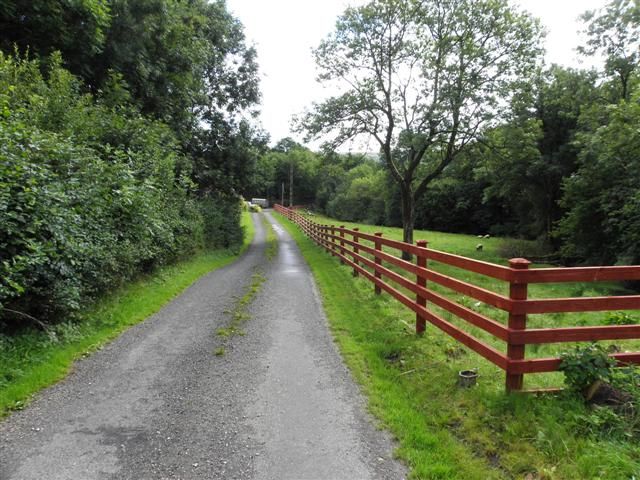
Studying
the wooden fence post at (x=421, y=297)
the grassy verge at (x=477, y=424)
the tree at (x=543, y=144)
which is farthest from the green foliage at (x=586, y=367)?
the tree at (x=543, y=144)

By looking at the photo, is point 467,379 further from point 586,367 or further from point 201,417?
point 201,417

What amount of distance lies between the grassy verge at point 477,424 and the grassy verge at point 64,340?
322 cm

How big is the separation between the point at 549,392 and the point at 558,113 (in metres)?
20.3

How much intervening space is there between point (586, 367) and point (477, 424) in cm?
97

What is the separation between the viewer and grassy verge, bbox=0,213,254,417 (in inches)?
158

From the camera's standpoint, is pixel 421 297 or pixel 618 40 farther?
pixel 618 40

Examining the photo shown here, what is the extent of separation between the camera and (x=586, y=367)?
330 cm

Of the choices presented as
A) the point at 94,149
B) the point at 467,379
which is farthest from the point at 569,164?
the point at 94,149

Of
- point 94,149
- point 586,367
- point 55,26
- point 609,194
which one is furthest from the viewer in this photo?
point 609,194

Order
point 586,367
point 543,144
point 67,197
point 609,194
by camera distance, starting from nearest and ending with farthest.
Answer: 1. point 586,367
2. point 67,197
3. point 609,194
4. point 543,144

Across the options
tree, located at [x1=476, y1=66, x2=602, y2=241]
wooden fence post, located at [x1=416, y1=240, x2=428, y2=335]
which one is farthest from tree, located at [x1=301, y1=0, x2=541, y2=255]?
wooden fence post, located at [x1=416, y1=240, x2=428, y2=335]

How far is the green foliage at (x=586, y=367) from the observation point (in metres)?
3.26

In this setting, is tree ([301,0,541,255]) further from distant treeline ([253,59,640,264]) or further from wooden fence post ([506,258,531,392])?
wooden fence post ([506,258,531,392])

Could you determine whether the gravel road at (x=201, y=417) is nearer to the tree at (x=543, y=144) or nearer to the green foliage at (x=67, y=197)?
the green foliage at (x=67, y=197)
